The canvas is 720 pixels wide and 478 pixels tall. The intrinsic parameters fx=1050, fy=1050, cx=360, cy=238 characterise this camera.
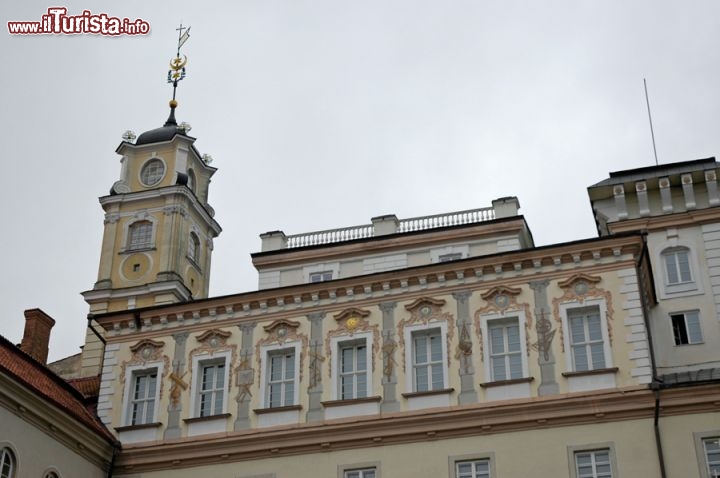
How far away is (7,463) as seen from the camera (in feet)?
107

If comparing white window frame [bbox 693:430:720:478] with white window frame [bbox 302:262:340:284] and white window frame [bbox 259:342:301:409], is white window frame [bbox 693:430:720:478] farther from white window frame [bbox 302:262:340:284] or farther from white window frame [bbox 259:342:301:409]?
white window frame [bbox 302:262:340:284]

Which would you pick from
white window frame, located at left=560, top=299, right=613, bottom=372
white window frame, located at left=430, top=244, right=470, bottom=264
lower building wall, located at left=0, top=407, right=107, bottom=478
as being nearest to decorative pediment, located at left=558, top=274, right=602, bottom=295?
white window frame, located at left=560, top=299, right=613, bottom=372

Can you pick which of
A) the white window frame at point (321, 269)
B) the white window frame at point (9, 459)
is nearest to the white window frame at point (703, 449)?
the white window frame at point (9, 459)

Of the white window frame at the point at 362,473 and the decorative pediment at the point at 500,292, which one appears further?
the decorative pediment at the point at 500,292

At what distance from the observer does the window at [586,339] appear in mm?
35250

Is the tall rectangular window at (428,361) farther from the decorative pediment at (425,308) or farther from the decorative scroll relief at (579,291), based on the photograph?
the decorative scroll relief at (579,291)

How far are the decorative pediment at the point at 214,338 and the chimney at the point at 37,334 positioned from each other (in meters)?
8.02

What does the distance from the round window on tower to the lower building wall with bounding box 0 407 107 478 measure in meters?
39.8

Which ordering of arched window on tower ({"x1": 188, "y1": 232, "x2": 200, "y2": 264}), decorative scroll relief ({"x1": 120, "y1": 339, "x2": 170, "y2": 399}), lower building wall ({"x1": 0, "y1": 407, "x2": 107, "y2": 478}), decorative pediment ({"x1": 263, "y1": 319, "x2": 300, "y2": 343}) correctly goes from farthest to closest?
arched window on tower ({"x1": 188, "y1": 232, "x2": 200, "y2": 264})
decorative scroll relief ({"x1": 120, "y1": 339, "x2": 170, "y2": 399})
decorative pediment ({"x1": 263, "y1": 319, "x2": 300, "y2": 343})
lower building wall ({"x1": 0, "y1": 407, "x2": 107, "y2": 478})

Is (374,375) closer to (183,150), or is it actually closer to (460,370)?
(460,370)

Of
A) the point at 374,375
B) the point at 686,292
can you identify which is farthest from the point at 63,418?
the point at 686,292

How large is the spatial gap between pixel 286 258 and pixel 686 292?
20.8 metres

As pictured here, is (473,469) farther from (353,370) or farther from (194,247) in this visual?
(194,247)

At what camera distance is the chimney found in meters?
43.6
